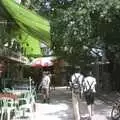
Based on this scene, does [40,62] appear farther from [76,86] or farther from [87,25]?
[76,86]

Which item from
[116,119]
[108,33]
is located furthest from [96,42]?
[116,119]

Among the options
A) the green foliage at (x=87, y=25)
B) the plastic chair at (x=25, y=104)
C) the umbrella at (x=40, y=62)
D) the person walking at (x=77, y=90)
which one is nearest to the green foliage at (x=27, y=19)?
the person walking at (x=77, y=90)

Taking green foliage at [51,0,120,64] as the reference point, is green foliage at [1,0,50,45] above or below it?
below

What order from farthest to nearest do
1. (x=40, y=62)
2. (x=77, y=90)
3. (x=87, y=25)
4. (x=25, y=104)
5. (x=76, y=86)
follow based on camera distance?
(x=40, y=62)
(x=87, y=25)
(x=25, y=104)
(x=77, y=90)
(x=76, y=86)

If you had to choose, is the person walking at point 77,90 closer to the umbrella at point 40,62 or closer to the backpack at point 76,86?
the backpack at point 76,86

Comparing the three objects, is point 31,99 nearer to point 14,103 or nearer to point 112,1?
point 14,103

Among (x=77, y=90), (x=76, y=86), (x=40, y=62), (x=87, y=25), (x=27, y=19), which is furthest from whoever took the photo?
(x=40, y=62)

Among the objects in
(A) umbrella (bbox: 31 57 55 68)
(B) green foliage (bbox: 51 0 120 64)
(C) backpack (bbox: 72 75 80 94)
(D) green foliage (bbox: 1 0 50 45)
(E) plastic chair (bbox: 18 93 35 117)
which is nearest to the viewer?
(D) green foliage (bbox: 1 0 50 45)

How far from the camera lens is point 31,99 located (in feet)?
56.4

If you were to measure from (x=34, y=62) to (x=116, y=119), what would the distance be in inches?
815

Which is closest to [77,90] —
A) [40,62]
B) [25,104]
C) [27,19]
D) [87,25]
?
[25,104]

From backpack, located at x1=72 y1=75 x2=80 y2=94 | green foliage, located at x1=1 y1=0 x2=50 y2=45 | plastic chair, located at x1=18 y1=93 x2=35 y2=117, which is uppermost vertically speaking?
green foliage, located at x1=1 y1=0 x2=50 y2=45

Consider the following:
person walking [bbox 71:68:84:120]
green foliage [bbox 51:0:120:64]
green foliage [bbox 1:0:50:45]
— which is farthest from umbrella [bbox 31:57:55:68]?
green foliage [bbox 1:0:50:45]

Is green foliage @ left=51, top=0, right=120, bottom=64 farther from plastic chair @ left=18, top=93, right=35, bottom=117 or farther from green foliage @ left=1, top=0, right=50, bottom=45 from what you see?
green foliage @ left=1, top=0, right=50, bottom=45
